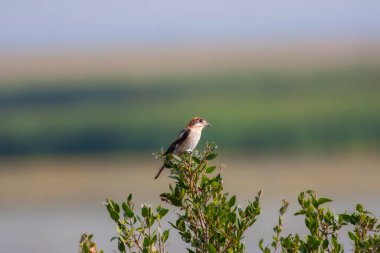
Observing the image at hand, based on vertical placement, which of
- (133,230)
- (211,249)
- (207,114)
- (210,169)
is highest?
(207,114)

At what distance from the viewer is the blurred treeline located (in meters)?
37.2

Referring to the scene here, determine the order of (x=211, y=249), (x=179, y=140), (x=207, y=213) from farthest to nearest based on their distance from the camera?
(x=179, y=140) < (x=207, y=213) < (x=211, y=249)

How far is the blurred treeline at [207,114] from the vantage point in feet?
122

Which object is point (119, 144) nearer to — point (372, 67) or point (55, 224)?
point (55, 224)

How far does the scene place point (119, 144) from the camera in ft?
129

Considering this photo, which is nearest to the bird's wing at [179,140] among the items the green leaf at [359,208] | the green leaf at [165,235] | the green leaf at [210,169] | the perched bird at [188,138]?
the perched bird at [188,138]

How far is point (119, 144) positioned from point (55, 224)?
11588 mm

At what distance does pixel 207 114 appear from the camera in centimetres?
3831

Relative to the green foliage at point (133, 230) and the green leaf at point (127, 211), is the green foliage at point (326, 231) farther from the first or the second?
the green leaf at point (127, 211)

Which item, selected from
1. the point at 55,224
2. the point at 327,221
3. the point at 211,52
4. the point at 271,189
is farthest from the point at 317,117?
the point at 211,52

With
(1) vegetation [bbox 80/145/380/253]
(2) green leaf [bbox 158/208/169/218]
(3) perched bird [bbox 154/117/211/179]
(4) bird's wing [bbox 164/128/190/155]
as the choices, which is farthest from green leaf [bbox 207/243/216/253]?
(4) bird's wing [bbox 164/128/190/155]

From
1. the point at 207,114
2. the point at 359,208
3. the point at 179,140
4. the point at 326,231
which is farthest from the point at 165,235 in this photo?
the point at 207,114

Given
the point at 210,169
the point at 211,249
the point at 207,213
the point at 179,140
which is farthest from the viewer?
the point at 179,140

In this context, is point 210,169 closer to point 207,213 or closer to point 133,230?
point 207,213
